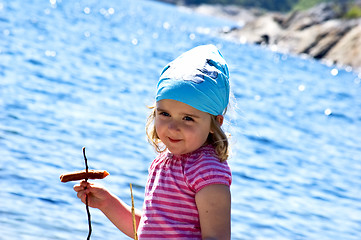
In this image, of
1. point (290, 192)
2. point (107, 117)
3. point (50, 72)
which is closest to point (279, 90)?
point (50, 72)

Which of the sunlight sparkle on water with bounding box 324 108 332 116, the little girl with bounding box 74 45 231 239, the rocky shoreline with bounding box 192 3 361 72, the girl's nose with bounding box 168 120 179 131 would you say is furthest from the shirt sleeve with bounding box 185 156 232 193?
the rocky shoreline with bounding box 192 3 361 72

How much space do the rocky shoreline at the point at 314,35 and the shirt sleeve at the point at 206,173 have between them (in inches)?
1406

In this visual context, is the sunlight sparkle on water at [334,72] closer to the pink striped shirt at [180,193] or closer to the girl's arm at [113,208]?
the girl's arm at [113,208]

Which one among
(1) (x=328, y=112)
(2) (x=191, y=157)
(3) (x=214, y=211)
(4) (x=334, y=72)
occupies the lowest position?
(3) (x=214, y=211)

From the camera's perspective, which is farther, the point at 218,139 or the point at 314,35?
the point at 314,35

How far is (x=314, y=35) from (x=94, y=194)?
41.6 meters

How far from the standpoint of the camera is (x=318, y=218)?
7.07 metres

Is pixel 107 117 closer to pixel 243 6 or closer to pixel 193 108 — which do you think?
pixel 193 108

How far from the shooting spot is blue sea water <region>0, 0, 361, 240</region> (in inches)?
229

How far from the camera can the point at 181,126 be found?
241 centimetres

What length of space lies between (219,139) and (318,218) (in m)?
4.90

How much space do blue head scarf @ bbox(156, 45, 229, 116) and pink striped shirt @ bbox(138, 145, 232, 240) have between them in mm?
185

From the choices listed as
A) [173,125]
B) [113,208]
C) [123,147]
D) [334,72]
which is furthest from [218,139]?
[334,72]

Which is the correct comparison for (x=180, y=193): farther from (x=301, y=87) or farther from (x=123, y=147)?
(x=301, y=87)
